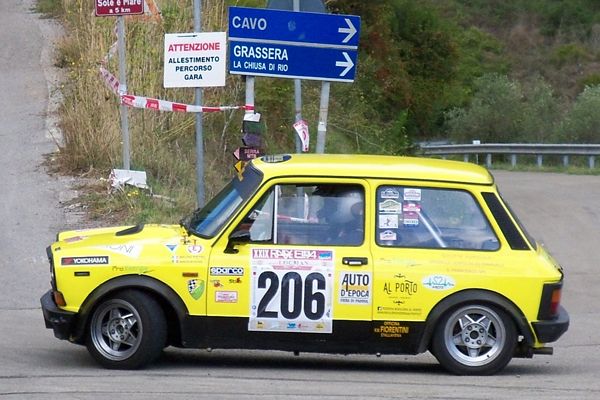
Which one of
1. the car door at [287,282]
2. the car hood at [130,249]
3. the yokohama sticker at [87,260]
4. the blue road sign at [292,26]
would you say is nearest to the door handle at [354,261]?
the car door at [287,282]

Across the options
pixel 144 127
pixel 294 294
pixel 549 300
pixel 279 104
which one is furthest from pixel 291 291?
pixel 279 104

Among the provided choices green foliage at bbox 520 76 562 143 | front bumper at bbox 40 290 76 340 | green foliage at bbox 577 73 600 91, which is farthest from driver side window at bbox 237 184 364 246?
green foliage at bbox 577 73 600 91

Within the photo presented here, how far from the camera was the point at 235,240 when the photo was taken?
8266 mm

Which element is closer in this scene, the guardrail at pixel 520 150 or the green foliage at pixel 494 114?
→ the guardrail at pixel 520 150

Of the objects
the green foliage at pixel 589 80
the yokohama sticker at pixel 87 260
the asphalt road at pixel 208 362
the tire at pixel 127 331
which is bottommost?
the green foliage at pixel 589 80

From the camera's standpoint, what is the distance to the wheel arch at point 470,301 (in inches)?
326

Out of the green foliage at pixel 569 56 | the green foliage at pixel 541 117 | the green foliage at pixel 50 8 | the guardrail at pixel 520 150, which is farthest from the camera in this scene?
the green foliage at pixel 569 56

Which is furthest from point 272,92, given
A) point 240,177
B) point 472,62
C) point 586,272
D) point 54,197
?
point 472,62

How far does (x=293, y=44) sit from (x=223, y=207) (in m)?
4.09

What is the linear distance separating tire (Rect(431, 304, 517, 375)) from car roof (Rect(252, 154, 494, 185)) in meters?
1.00

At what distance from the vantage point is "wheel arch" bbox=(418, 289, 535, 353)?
27.1 ft

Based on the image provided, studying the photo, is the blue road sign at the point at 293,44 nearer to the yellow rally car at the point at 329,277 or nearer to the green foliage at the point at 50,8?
the yellow rally car at the point at 329,277

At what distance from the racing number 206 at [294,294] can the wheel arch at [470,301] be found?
2.64ft

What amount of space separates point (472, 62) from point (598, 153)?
33248mm
